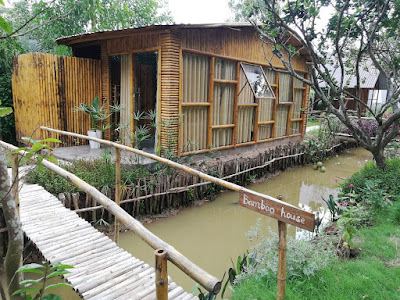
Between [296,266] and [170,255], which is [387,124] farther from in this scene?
[170,255]

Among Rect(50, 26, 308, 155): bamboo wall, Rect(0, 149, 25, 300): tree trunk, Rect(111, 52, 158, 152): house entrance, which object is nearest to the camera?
Rect(0, 149, 25, 300): tree trunk

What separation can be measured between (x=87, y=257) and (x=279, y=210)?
6.33 ft

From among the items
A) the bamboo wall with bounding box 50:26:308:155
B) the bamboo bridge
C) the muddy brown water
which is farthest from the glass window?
the bamboo bridge

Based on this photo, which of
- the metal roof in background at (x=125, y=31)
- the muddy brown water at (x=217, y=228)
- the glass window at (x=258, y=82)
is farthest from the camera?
the glass window at (x=258, y=82)

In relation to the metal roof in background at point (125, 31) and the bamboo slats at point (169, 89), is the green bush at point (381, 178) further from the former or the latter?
the metal roof in background at point (125, 31)

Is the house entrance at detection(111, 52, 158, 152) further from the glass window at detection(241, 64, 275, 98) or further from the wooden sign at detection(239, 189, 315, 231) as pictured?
the wooden sign at detection(239, 189, 315, 231)

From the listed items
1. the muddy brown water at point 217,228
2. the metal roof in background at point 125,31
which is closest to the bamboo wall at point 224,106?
the metal roof in background at point 125,31

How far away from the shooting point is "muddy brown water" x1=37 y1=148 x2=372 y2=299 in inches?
179

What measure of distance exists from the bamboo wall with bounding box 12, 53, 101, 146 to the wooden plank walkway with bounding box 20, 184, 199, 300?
11.5ft

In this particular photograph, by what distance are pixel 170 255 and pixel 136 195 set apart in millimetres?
3903

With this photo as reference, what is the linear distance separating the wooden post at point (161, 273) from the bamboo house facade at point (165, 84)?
4652mm

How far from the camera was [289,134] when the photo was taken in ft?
36.4

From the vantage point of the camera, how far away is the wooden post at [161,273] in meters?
1.57

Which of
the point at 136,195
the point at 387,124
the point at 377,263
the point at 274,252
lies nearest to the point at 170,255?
the point at 274,252
